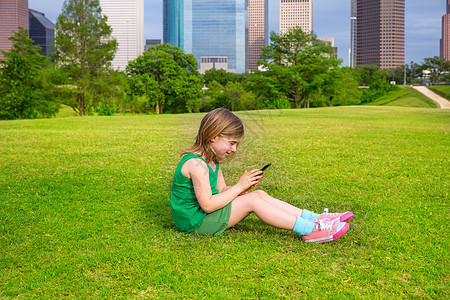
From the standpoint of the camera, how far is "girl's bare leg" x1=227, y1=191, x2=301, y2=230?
3.36m

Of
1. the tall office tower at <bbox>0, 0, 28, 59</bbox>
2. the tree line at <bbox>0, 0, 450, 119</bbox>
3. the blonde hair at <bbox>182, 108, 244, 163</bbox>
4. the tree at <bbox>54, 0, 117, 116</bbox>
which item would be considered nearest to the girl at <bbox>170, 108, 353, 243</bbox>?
the blonde hair at <bbox>182, 108, 244, 163</bbox>

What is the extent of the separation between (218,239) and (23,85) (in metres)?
38.0

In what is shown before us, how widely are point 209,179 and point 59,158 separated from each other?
5655 mm

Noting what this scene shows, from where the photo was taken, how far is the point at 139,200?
4.98m

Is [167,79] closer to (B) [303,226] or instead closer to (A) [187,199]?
(A) [187,199]

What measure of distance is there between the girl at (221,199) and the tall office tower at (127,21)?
474ft

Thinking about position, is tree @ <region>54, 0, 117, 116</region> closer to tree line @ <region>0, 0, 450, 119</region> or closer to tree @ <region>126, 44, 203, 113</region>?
tree line @ <region>0, 0, 450, 119</region>

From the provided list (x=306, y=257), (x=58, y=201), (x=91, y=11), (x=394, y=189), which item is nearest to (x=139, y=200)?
(x=58, y=201)

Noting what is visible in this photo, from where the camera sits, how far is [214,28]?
73938mm

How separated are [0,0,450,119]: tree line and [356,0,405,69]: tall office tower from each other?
25477 millimetres

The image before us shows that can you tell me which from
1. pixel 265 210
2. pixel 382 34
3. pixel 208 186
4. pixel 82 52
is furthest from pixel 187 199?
pixel 382 34

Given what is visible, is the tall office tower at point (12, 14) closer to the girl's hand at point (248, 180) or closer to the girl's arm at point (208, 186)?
the girl's arm at point (208, 186)

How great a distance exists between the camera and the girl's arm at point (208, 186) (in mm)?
3227

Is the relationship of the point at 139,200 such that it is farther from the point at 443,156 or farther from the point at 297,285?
the point at 443,156
